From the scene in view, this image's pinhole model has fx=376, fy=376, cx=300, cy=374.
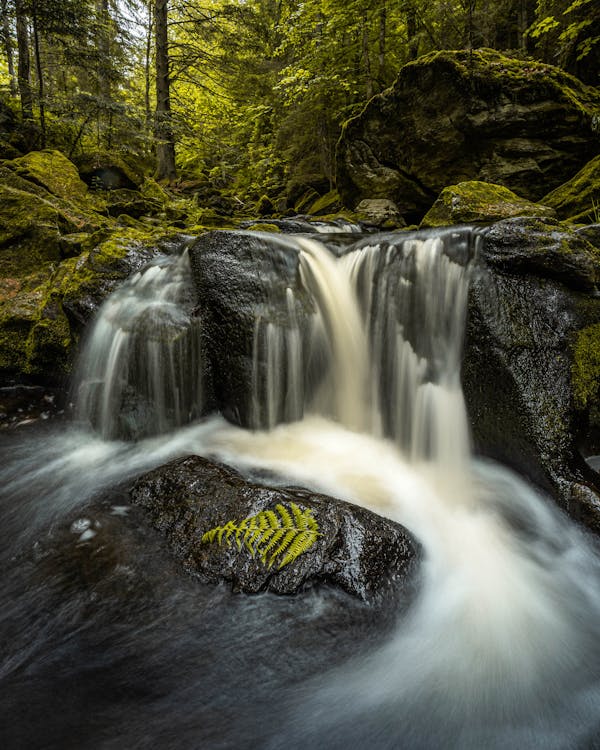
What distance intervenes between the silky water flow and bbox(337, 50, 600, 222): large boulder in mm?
4810

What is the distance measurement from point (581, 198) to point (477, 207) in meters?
1.63

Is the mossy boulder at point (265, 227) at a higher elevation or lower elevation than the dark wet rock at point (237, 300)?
higher

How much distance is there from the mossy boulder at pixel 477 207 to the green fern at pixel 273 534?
16.3 ft

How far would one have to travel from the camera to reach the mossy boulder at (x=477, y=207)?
17.9 ft

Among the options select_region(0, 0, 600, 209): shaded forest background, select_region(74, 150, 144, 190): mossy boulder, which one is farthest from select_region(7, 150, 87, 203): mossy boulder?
select_region(0, 0, 600, 209): shaded forest background

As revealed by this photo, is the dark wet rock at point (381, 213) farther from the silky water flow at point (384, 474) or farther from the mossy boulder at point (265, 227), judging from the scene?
the silky water flow at point (384, 474)

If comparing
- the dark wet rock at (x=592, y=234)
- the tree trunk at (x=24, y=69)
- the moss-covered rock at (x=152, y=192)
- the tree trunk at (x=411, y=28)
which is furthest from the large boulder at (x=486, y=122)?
the tree trunk at (x=24, y=69)

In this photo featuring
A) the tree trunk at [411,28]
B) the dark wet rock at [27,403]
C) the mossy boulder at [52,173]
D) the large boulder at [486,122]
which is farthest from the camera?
the tree trunk at [411,28]

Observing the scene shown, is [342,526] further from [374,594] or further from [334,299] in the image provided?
[334,299]

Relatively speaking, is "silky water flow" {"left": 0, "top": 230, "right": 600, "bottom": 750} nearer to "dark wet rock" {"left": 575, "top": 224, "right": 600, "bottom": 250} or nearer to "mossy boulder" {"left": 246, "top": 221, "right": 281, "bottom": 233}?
"dark wet rock" {"left": 575, "top": 224, "right": 600, "bottom": 250}

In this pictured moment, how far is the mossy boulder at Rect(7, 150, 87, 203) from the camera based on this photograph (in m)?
7.78

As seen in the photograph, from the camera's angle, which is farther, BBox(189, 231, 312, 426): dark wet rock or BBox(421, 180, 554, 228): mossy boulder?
BBox(421, 180, 554, 228): mossy boulder

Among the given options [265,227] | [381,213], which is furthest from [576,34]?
[265,227]

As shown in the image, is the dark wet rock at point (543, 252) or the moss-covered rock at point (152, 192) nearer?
the dark wet rock at point (543, 252)
